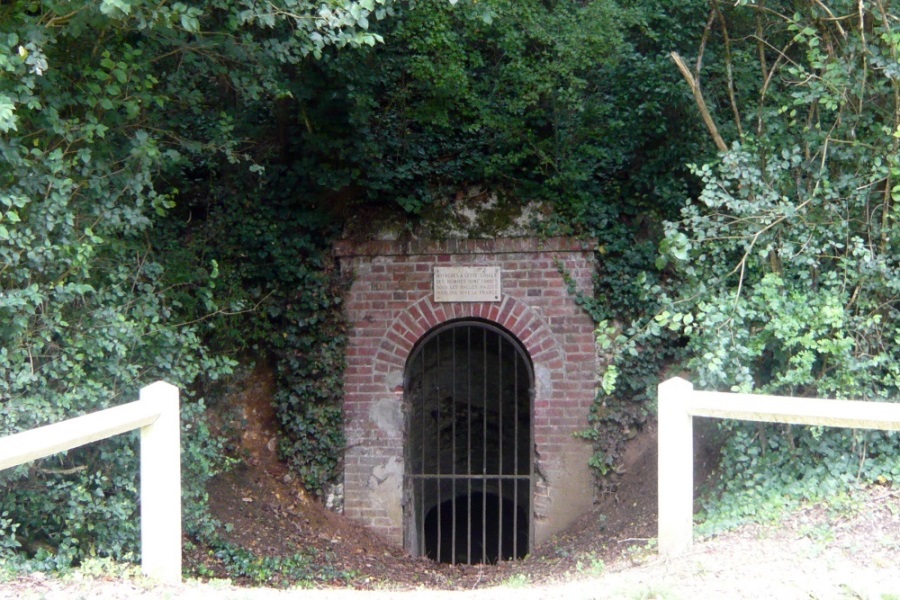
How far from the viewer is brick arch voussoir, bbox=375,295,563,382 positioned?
823 centimetres

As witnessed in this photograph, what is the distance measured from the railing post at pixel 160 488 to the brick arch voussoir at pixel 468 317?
14.6 ft

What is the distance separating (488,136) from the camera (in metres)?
8.53

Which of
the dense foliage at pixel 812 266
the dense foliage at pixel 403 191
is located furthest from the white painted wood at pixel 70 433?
the dense foliage at pixel 812 266

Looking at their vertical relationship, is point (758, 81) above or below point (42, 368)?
above

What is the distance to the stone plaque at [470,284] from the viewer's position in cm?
827

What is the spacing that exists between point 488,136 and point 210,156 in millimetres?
2730

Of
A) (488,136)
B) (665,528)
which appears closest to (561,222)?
(488,136)

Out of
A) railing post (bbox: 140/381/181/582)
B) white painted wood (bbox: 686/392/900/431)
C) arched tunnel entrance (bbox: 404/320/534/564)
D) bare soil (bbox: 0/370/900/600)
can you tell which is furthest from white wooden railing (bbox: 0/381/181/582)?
arched tunnel entrance (bbox: 404/320/534/564)

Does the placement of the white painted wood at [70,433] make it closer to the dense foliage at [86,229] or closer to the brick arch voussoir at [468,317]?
the dense foliage at [86,229]

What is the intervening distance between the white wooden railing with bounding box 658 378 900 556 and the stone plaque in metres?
4.18

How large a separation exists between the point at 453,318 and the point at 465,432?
252 centimetres

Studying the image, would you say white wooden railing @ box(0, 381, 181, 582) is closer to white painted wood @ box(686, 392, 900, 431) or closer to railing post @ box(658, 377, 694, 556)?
railing post @ box(658, 377, 694, 556)

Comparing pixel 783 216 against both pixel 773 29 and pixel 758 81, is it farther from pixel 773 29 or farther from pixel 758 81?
pixel 758 81

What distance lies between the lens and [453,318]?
8336 millimetres
